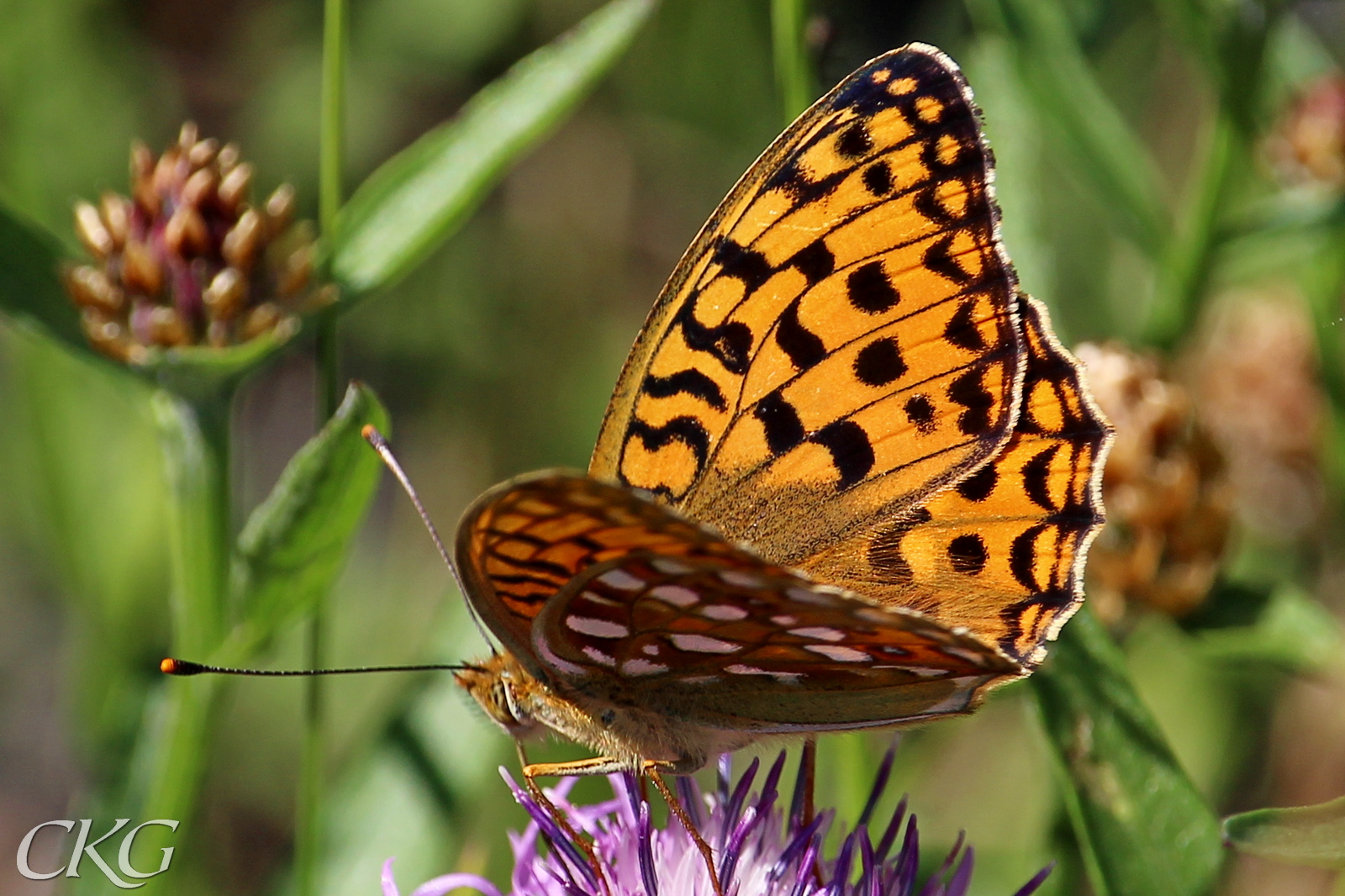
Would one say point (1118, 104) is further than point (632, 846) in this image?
Yes

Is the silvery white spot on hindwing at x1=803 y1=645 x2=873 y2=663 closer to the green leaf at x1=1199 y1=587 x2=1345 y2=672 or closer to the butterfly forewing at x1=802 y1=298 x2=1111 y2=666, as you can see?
the butterfly forewing at x1=802 y1=298 x2=1111 y2=666

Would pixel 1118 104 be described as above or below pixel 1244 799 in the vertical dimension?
above

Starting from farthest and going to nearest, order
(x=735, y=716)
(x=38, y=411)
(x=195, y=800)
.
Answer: (x=38, y=411), (x=195, y=800), (x=735, y=716)

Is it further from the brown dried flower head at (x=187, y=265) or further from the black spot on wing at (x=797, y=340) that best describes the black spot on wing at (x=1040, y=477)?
the brown dried flower head at (x=187, y=265)

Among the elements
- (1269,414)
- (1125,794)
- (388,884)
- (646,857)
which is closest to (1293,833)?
(1125,794)

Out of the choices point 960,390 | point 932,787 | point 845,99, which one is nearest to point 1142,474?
point 960,390

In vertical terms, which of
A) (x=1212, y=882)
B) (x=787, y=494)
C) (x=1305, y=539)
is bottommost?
(x=1212, y=882)

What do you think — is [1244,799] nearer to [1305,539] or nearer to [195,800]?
[1305,539]
